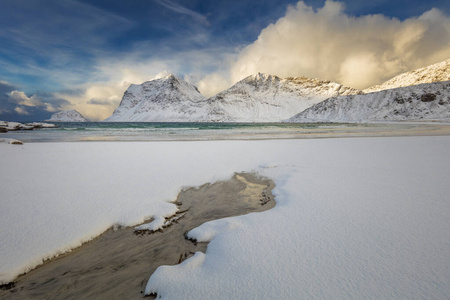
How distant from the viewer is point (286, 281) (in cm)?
179

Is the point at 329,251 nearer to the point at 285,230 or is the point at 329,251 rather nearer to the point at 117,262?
the point at 285,230

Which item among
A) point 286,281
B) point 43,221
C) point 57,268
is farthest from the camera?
point 43,221

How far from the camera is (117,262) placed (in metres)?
2.47

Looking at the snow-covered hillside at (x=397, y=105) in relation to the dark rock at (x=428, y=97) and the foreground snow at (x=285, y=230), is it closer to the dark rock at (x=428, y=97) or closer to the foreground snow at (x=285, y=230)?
the dark rock at (x=428, y=97)

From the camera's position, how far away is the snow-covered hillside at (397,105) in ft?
263

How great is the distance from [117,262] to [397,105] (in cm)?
12187

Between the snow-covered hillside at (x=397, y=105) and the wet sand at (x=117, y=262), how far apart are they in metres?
108

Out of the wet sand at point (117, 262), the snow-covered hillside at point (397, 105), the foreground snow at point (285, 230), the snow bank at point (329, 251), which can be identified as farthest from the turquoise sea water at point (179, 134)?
the snow-covered hillside at point (397, 105)

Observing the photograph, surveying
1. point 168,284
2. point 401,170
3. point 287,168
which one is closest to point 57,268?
point 168,284

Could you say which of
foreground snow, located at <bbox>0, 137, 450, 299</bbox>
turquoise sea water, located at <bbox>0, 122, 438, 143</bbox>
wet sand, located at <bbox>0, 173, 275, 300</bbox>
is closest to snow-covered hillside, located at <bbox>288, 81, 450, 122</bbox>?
turquoise sea water, located at <bbox>0, 122, 438, 143</bbox>

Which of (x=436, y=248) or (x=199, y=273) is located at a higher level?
(x=436, y=248)

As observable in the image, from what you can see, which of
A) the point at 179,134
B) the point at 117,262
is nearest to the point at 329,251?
the point at 117,262

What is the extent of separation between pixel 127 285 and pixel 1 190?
4390 millimetres

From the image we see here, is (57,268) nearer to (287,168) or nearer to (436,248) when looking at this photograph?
(436,248)
